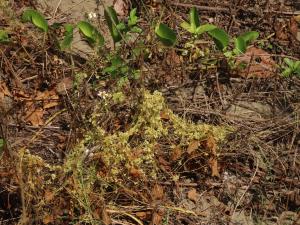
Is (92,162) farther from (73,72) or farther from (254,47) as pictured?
(254,47)

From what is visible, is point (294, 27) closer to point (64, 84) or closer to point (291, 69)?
point (291, 69)

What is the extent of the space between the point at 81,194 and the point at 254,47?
4.97 ft

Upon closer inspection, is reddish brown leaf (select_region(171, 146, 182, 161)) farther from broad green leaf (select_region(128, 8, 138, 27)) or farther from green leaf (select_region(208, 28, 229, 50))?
broad green leaf (select_region(128, 8, 138, 27))

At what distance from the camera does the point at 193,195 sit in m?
2.55

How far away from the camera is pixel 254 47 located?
3199 mm

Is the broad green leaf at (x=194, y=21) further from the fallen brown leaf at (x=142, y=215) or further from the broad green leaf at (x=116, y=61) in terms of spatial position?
the fallen brown leaf at (x=142, y=215)

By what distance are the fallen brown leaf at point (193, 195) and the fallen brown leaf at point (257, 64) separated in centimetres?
80

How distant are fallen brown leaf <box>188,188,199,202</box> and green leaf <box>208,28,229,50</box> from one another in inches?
33.3

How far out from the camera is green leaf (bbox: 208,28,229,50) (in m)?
2.87

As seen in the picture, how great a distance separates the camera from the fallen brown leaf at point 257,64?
3029 millimetres

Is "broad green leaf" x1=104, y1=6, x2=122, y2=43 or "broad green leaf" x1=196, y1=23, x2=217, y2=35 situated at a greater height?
"broad green leaf" x1=104, y1=6, x2=122, y2=43

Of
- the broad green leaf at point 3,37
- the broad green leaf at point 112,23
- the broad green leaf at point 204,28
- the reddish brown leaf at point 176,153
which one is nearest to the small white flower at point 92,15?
the broad green leaf at point 112,23

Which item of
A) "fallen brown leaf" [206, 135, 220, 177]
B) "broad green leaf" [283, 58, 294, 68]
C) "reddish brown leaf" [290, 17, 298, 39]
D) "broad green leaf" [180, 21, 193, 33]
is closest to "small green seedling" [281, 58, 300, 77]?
"broad green leaf" [283, 58, 294, 68]

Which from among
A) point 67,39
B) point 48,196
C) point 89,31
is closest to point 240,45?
point 89,31
